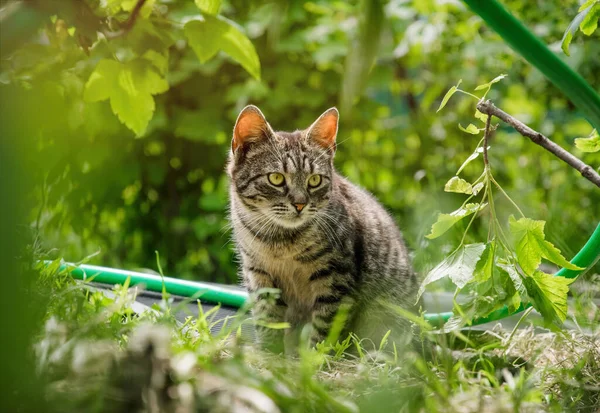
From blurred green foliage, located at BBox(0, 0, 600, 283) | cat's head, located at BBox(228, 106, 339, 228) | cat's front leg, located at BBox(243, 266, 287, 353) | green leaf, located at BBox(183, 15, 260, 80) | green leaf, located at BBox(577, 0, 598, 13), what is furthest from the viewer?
blurred green foliage, located at BBox(0, 0, 600, 283)

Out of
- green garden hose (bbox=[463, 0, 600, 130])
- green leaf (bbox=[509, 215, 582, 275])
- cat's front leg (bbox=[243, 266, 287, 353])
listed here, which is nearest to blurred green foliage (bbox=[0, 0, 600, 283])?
cat's front leg (bbox=[243, 266, 287, 353])

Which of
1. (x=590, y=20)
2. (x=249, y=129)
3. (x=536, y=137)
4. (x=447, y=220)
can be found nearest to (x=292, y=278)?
(x=249, y=129)

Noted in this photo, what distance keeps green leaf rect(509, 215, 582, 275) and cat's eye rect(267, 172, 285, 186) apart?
85cm

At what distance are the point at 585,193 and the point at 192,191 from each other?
2.42 metres

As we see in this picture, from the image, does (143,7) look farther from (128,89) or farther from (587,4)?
(587,4)

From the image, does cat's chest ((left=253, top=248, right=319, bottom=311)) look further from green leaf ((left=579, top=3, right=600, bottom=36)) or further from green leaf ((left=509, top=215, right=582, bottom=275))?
green leaf ((left=579, top=3, right=600, bottom=36))

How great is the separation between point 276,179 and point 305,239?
229mm

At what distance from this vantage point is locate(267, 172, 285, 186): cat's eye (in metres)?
2.03

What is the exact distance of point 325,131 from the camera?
2150 mm

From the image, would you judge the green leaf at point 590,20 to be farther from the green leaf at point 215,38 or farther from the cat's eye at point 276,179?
the cat's eye at point 276,179

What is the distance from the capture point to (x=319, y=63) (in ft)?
13.2

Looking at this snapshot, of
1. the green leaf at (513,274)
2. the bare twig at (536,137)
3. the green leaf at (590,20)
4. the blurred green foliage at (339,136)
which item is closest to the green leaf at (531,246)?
the green leaf at (513,274)

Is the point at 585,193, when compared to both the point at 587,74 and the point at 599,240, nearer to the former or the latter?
the point at 587,74

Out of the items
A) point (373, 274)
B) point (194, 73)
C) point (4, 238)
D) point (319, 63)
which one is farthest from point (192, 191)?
point (4, 238)
